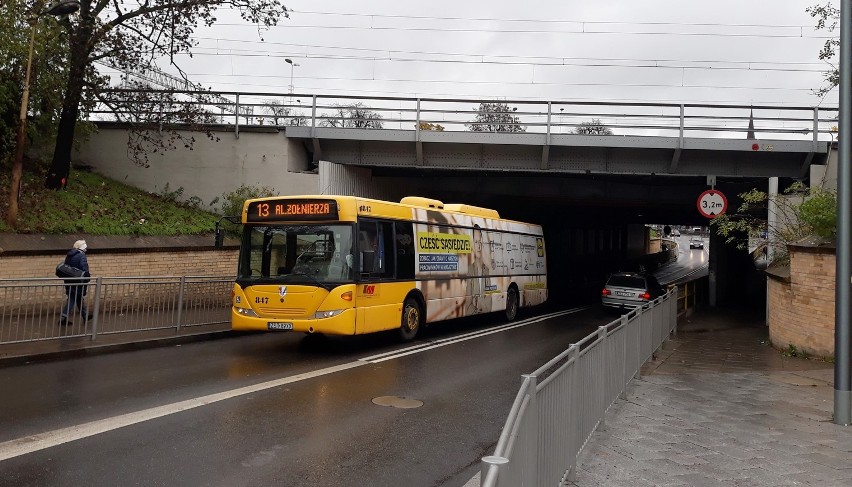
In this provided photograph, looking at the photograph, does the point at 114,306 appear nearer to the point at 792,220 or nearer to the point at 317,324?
the point at 317,324

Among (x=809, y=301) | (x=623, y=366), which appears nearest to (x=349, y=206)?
(x=623, y=366)

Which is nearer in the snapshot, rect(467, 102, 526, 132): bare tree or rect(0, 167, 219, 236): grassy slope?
rect(0, 167, 219, 236): grassy slope

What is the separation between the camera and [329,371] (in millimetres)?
9977

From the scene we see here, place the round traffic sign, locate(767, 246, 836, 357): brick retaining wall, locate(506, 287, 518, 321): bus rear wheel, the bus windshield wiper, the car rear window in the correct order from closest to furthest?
1. the bus windshield wiper
2. locate(767, 246, 836, 357): brick retaining wall
3. the round traffic sign
4. locate(506, 287, 518, 321): bus rear wheel
5. the car rear window

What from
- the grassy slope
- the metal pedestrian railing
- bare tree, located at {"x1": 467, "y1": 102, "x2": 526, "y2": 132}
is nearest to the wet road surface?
bare tree, located at {"x1": 467, "y1": 102, "x2": 526, "y2": 132}

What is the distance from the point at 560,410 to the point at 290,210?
8355 mm

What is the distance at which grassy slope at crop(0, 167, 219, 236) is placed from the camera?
49.8 ft

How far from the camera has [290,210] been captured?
39.5ft

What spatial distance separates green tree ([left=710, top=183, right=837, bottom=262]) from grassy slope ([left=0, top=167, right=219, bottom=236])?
14794 millimetres

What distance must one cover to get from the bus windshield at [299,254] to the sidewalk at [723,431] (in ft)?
17.7

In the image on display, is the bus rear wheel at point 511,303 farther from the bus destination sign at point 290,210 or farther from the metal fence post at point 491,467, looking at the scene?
the metal fence post at point 491,467

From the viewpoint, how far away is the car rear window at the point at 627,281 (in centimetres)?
2283

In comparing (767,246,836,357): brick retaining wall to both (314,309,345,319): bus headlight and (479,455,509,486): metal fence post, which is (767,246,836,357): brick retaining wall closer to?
(314,309,345,319): bus headlight

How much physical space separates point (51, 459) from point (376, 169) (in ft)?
64.2
